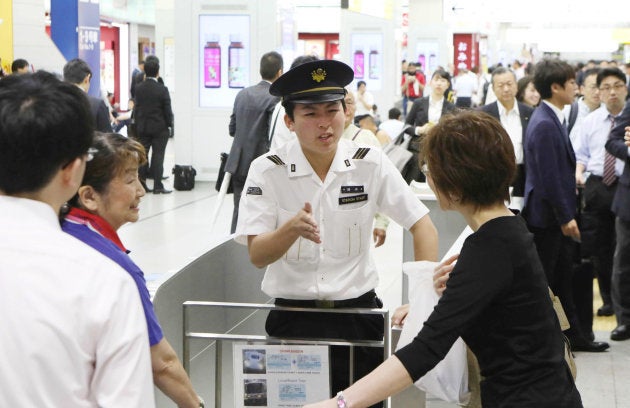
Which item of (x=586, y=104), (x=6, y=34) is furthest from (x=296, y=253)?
(x=6, y=34)

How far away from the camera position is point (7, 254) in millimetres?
1572

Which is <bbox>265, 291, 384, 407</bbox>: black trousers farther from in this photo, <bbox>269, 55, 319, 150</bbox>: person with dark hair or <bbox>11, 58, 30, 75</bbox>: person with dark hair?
<bbox>11, 58, 30, 75</bbox>: person with dark hair

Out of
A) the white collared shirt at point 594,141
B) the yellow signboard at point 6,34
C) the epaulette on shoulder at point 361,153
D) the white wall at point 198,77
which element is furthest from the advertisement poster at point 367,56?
the epaulette on shoulder at point 361,153

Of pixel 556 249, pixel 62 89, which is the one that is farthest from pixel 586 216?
pixel 62 89

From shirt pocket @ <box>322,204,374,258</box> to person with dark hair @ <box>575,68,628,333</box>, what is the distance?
4.33 m

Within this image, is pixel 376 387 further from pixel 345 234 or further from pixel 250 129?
pixel 250 129

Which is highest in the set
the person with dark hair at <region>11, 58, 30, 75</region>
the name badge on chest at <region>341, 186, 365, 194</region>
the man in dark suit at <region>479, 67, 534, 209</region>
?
the person with dark hair at <region>11, 58, 30, 75</region>

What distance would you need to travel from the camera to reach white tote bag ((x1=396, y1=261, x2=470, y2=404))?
254cm

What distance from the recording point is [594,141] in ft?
24.0

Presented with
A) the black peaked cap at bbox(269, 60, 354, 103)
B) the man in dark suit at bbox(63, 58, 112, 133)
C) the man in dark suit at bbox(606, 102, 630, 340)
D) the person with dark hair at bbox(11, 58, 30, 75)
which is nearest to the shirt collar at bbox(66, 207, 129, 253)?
the black peaked cap at bbox(269, 60, 354, 103)

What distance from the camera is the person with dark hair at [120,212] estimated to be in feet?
7.06

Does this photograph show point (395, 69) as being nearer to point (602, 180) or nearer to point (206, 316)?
point (602, 180)

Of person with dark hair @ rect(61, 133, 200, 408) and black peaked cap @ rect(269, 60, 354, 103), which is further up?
black peaked cap @ rect(269, 60, 354, 103)

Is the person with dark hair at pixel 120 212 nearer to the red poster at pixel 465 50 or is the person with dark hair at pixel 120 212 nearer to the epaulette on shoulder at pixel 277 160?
the epaulette on shoulder at pixel 277 160
